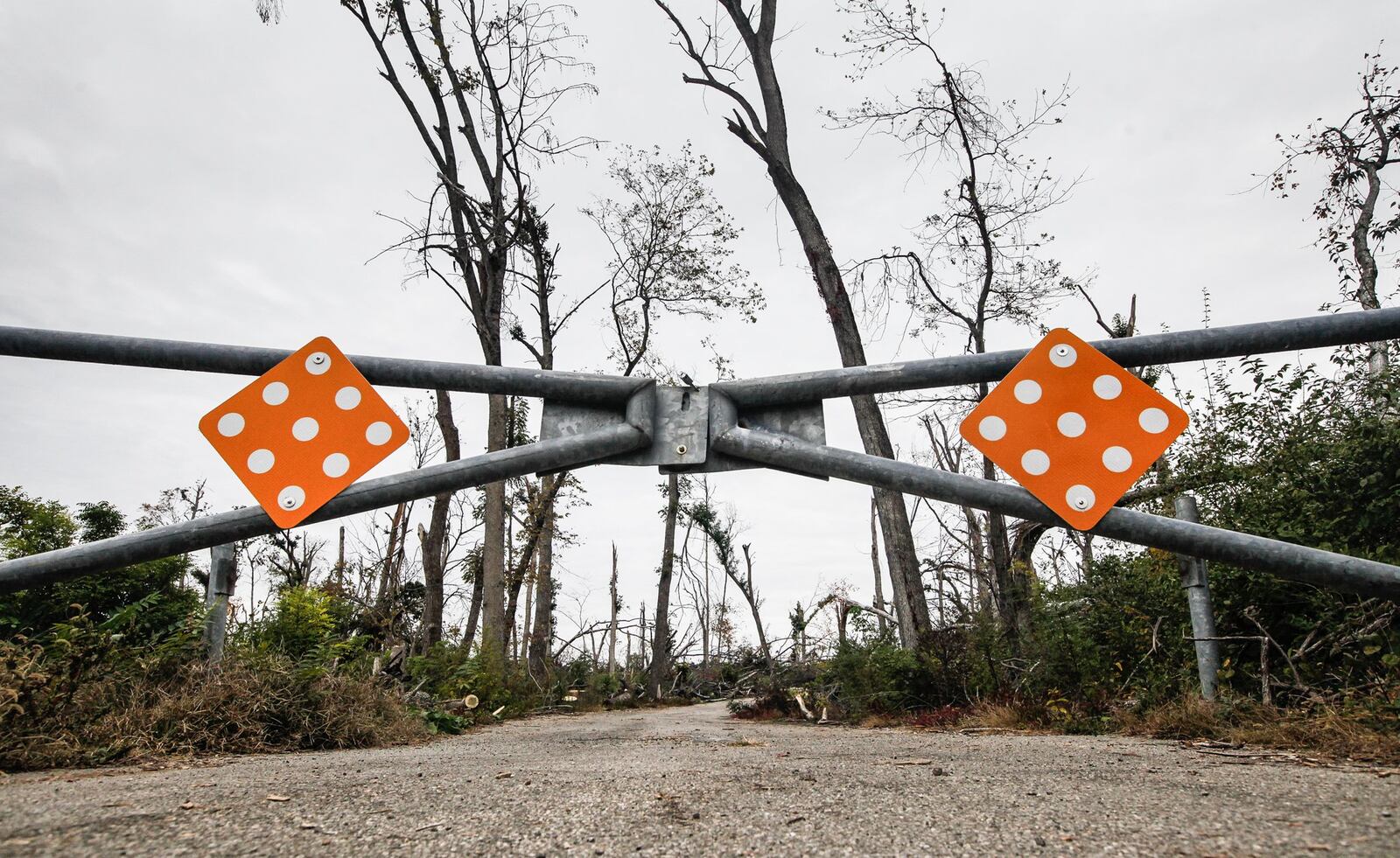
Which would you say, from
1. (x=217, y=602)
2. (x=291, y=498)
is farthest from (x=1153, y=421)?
(x=217, y=602)

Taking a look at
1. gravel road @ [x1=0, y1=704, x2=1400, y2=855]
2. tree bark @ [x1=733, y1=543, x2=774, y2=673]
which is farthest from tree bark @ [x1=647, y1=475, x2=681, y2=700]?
gravel road @ [x1=0, y1=704, x2=1400, y2=855]

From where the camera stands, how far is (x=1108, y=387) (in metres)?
1.63

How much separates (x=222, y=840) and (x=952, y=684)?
750 centimetres

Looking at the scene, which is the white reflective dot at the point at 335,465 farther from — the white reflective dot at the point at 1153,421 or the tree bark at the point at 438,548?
the tree bark at the point at 438,548

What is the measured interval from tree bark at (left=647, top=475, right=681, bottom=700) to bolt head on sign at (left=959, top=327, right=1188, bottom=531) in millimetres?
20671

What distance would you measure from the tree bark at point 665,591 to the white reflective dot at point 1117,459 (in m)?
20.7

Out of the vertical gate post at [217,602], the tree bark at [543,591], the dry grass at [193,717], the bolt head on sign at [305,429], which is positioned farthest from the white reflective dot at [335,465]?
the tree bark at [543,591]

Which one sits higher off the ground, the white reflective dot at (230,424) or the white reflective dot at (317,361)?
the white reflective dot at (317,361)

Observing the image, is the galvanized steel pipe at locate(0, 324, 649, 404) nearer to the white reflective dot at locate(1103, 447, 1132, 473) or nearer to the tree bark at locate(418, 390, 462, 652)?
the white reflective dot at locate(1103, 447, 1132, 473)

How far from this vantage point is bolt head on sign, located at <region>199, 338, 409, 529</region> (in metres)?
1.67

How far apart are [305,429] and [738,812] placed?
3.89 feet

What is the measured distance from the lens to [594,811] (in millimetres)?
1597

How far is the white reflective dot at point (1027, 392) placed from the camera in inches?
65.6

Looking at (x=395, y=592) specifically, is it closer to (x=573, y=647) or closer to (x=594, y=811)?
(x=573, y=647)
